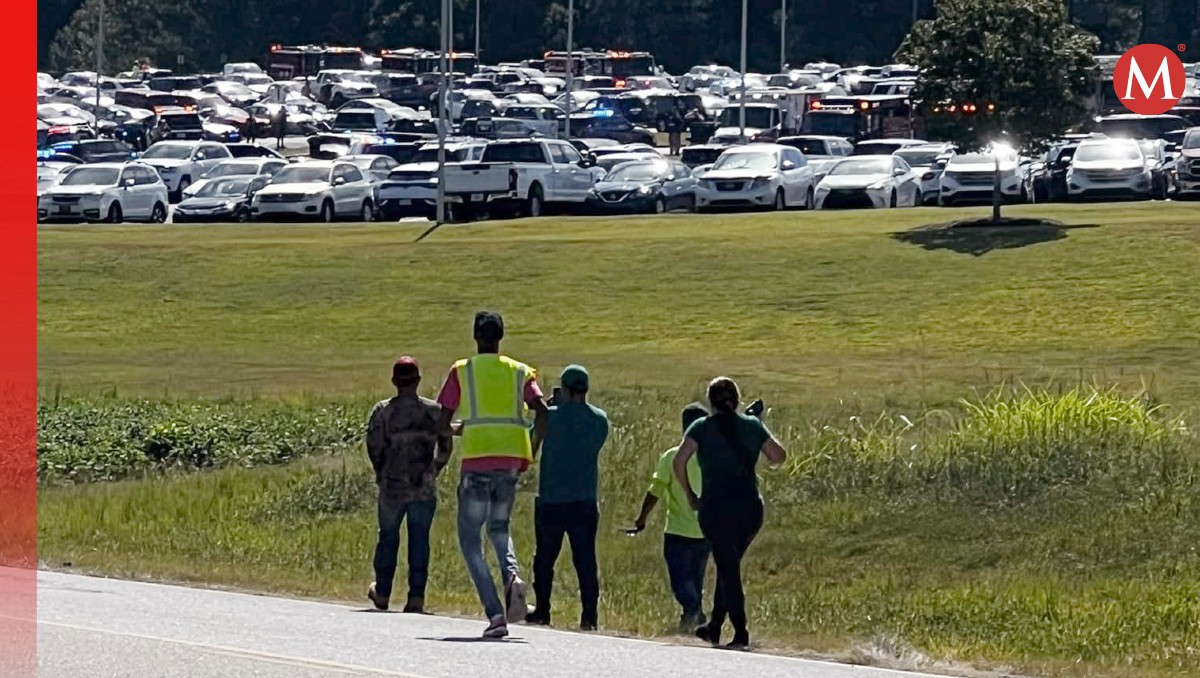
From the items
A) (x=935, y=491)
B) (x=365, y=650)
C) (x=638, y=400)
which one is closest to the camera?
(x=365, y=650)

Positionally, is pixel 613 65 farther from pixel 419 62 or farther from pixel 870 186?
pixel 870 186

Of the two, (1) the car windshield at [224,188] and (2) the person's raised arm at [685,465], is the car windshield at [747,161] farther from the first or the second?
(2) the person's raised arm at [685,465]

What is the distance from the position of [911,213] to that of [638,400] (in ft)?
58.7

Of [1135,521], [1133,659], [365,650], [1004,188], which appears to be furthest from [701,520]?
[1004,188]

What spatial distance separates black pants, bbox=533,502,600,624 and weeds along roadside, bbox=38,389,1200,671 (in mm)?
564

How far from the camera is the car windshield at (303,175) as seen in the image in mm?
51219

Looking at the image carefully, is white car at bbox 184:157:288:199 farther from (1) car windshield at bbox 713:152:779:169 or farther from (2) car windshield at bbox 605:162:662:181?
(1) car windshield at bbox 713:152:779:169

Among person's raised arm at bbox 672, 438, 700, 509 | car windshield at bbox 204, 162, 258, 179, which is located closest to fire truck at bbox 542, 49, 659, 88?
car windshield at bbox 204, 162, 258, 179

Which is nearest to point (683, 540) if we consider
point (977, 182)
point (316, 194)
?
point (977, 182)

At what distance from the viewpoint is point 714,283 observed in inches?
1457

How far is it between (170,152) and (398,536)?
50.1 metres

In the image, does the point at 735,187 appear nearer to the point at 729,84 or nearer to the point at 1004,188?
the point at 1004,188

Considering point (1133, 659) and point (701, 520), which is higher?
point (701, 520)

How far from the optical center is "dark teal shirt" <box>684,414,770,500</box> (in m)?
12.8
